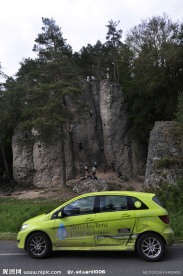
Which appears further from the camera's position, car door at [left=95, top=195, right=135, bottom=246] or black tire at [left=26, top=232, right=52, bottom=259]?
black tire at [left=26, top=232, right=52, bottom=259]

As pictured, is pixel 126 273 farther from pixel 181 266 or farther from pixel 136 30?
pixel 136 30

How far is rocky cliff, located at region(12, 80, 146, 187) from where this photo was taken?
3384 centimetres

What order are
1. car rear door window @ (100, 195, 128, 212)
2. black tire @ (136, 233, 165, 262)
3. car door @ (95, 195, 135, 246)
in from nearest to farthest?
black tire @ (136, 233, 165, 262) < car door @ (95, 195, 135, 246) < car rear door window @ (100, 195, 128, 212)

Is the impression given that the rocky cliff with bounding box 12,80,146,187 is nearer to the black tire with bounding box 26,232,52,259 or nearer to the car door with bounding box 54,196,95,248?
the black tire with bounding box 26,232,52,259

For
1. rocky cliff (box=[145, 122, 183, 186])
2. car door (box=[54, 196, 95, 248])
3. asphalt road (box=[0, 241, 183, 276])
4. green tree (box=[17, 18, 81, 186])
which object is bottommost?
asphalt road (box=[0, 241, 183, 276])

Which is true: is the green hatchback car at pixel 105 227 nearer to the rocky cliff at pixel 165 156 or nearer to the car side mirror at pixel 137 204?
the car side mirror at pixel 137 204

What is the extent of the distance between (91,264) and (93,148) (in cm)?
2860

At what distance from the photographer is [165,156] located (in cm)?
1881

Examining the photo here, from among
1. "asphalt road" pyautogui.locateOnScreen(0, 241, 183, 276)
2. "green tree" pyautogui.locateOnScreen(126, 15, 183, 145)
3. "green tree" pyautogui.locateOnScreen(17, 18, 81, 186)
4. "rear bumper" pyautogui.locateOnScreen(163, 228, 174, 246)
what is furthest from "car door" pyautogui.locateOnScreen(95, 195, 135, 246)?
"green tree" pyautogui.locateOnScreen(126, 15, 183, 145)

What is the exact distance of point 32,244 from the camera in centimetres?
775

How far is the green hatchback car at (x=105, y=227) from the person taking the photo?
24.1 ft

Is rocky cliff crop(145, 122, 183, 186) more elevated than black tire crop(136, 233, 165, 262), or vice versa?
rocky cliff crop(145, 122, 183, 186)

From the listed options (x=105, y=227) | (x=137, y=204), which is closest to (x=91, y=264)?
(x=105, y=227)

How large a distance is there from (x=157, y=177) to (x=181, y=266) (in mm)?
11472
